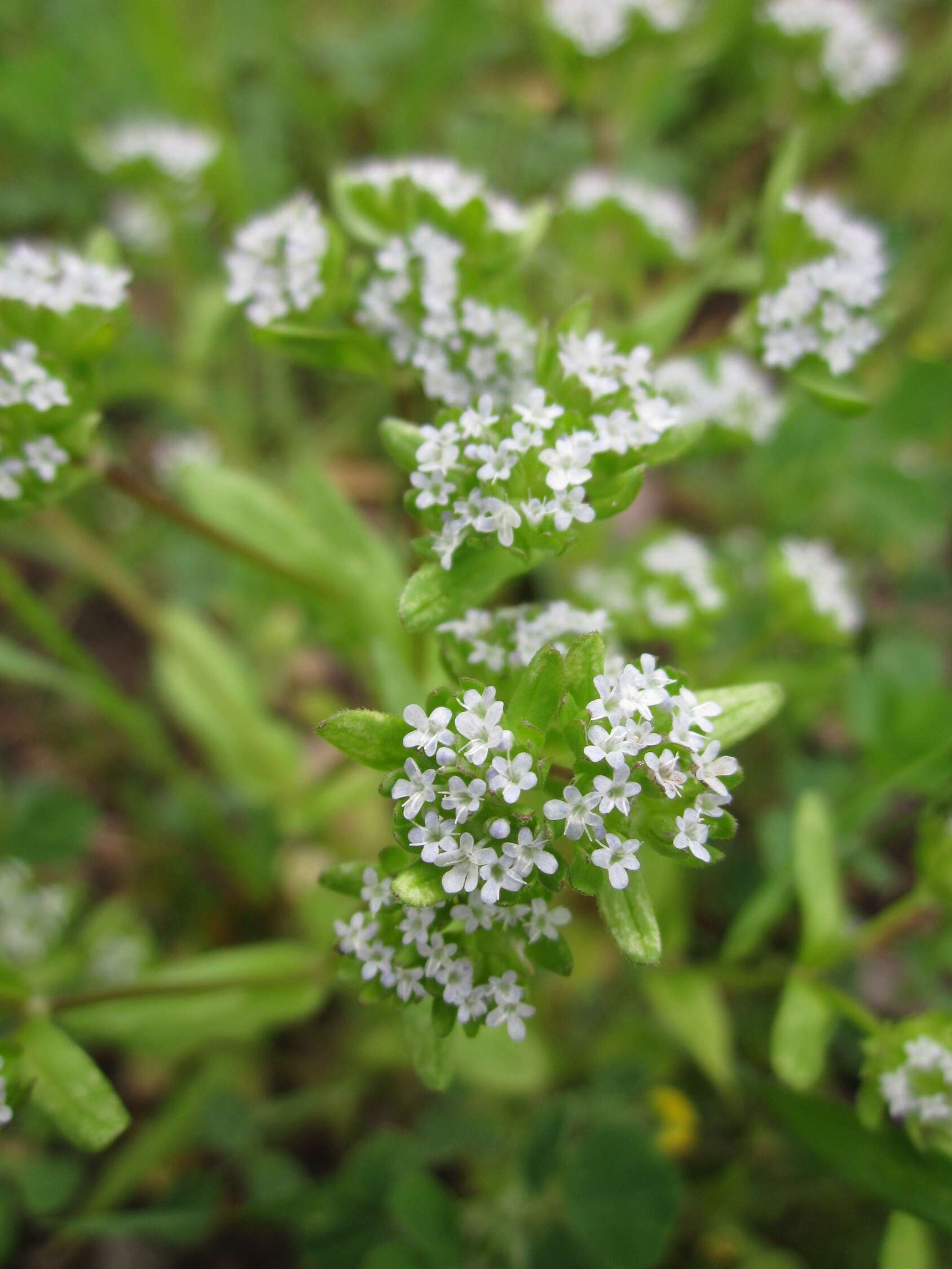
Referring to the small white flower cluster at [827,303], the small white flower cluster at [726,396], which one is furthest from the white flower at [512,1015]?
the small white flower cluster at [726,396]

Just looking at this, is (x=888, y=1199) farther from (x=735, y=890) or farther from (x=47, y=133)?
(x=47, y=133)

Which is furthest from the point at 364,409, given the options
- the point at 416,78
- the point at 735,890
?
the point at 735,890

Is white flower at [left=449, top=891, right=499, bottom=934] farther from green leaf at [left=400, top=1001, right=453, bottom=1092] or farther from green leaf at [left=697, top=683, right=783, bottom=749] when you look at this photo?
green leaf at [left=697, top=683, right=783, bottom=749]

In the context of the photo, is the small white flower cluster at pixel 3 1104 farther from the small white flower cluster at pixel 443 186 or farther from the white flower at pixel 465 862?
the small white flower cluster at pixel 443 186

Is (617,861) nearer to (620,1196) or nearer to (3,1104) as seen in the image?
(3,1104)

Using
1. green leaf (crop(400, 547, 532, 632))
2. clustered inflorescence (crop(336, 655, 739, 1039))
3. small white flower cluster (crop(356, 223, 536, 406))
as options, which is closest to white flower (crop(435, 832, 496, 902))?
clustered inflorescence (crop(336, 655, 739, 1039))
